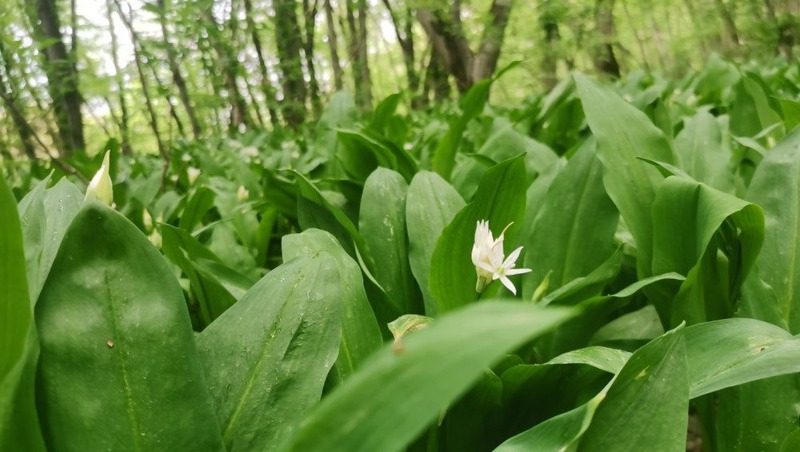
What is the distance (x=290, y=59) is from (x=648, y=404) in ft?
17.3

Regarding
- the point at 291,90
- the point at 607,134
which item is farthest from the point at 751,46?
the point at 607,134

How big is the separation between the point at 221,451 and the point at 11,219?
252 mm

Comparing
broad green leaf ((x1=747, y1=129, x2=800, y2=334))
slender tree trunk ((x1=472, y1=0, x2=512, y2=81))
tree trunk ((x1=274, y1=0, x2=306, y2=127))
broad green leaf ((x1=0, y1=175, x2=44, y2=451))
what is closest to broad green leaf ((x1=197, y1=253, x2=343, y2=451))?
broad green leaf ((x1=0, y1=175, x2=44, y2=451))

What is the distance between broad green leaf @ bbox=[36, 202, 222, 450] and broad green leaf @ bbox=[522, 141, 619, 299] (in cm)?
61

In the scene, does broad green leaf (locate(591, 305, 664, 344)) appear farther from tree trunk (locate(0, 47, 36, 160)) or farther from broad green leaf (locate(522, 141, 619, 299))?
tree trunk (locate(0, 47, 36, 160))

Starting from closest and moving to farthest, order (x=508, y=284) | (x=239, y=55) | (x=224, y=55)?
(x=508, y=284) → (x=224, y=55) → (x=239, y=55)

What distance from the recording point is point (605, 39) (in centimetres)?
800

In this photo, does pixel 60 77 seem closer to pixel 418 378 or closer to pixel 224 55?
pixel 224 55

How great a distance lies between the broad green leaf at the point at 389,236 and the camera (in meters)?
1.12

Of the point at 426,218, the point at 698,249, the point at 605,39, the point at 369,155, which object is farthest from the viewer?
the point at 605,39

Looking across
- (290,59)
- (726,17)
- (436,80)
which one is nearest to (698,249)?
(290,59)

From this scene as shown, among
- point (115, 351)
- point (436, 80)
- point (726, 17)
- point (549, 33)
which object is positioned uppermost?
point (115, 351)

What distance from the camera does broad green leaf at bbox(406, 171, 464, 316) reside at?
3.45 feet

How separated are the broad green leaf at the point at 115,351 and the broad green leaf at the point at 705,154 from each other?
1.04m
